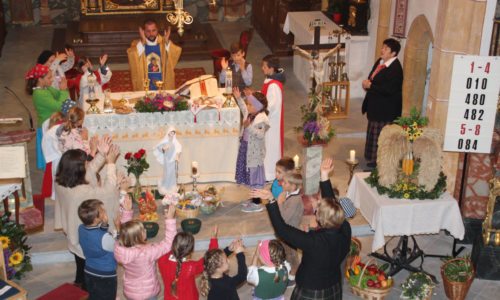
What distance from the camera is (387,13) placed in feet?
42.1

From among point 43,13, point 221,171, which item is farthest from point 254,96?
point 43,13

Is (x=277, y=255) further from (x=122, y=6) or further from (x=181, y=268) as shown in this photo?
(x=122, y=6)

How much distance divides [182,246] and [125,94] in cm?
497

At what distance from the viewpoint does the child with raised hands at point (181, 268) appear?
6.37m

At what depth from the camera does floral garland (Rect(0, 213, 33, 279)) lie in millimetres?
8141

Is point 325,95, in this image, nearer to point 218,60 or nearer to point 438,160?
point 218,60

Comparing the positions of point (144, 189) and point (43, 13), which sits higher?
point (43, 13)

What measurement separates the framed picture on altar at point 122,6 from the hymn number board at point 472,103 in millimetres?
12143

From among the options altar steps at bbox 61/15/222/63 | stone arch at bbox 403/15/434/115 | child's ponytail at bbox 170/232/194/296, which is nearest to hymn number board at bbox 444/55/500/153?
stone arch at bbox 403/15/434/115

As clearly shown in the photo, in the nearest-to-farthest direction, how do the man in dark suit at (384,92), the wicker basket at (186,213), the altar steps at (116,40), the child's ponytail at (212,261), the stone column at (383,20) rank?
the child's ponytail at (212,261) → the wicker basket at (186,213) → the man in dark suit at (384,92) → the stone column at (383,20) → the altar steps at (116,40)

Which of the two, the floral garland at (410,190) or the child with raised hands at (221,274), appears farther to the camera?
the floral garland at (410,190)

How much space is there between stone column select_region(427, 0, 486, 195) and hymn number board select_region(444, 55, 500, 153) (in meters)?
0.64

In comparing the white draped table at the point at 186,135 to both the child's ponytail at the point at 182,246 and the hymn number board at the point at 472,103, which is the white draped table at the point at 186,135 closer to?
the hymn number board at the point at 472,103

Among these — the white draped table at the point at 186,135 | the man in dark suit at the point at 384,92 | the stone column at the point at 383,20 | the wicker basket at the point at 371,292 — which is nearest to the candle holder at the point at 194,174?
the white draped table at the point at 186,135
